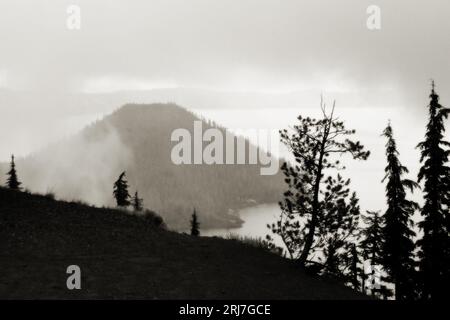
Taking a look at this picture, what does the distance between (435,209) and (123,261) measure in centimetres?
2047

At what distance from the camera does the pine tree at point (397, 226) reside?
97.1 feet

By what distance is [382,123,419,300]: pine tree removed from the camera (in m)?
29.6

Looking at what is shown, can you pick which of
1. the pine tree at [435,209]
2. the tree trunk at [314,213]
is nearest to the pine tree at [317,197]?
the tree trunk at [314,213]

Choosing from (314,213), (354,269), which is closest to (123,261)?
(314,213)

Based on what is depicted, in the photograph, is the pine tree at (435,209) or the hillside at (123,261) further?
the pine tree at (435,209)

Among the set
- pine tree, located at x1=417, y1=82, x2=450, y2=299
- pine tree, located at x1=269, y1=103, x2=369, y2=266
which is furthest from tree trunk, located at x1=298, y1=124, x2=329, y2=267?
pine tree, located at x1=417, y1=82, x2=450, y2=299

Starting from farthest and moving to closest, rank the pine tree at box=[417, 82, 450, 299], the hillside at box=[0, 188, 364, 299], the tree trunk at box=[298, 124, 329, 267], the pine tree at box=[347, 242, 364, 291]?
the pine tree at box=[417, 82, 450, 299], the pine tree at box=[347, 242, 364, 291], the tree trunk at box=[298, 124, 329, 267], the hillside at box=[0, 188, 364, 299]

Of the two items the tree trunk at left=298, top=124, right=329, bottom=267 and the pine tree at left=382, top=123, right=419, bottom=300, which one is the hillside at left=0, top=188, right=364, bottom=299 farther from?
the pine tree at left=382, top=123, right=419, bottom=300

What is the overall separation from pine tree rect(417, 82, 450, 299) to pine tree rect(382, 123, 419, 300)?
266 cm

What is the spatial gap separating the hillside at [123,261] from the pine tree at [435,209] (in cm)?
1209

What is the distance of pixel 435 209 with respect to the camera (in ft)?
87.2

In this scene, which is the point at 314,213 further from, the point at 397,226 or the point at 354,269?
the point at 354,269

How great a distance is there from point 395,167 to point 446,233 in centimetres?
552

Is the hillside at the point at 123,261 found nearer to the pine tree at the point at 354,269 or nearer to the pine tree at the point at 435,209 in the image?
the pine tree at the point at 354,269
